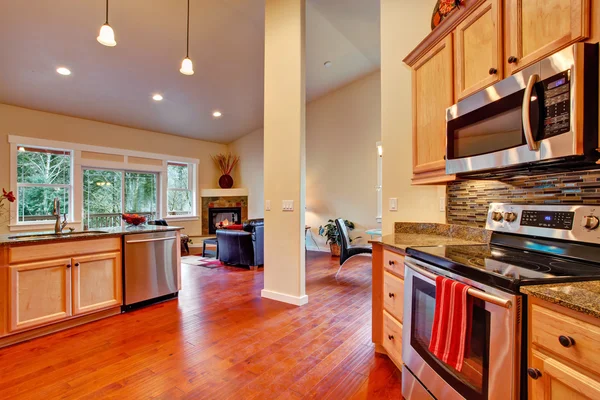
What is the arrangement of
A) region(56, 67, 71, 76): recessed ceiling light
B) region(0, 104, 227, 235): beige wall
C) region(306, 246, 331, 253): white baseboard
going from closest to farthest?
region(56, 67, 71, 76): recessed ceiling light → region(0, 104, 227, 235): beige wall → region(306, 246, 331, 253): white baseboard

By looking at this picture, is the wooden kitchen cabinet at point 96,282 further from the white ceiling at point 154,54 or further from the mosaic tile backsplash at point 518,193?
the mosaic tile backsplash at point 518,193

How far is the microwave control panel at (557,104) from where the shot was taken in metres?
1.13

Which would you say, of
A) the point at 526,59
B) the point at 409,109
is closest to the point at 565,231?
the point at 526,59

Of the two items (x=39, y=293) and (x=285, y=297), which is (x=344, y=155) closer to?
(x=285, y=297)

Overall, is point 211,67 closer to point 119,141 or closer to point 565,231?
point 119,141

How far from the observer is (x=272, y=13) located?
3.47m

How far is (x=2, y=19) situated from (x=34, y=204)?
10.2ft

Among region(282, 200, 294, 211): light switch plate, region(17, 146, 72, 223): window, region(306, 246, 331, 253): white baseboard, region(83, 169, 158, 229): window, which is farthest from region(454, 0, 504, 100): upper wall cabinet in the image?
region(83, 169, 158, 229): window

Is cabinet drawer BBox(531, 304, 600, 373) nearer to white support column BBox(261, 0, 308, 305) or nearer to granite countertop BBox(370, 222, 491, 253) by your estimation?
granite countertop BBox(370, 222, 491, 253)

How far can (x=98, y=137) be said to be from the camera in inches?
233

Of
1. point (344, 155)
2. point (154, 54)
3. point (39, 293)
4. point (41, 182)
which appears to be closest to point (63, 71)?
point (154, 54)

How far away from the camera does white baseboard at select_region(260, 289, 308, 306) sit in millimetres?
3232

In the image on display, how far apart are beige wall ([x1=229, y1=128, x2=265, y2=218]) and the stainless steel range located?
6.46 m

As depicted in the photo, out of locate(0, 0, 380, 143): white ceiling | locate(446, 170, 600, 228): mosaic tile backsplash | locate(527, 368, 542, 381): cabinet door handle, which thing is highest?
locate(0, 0, 380, 143): white ceiling
